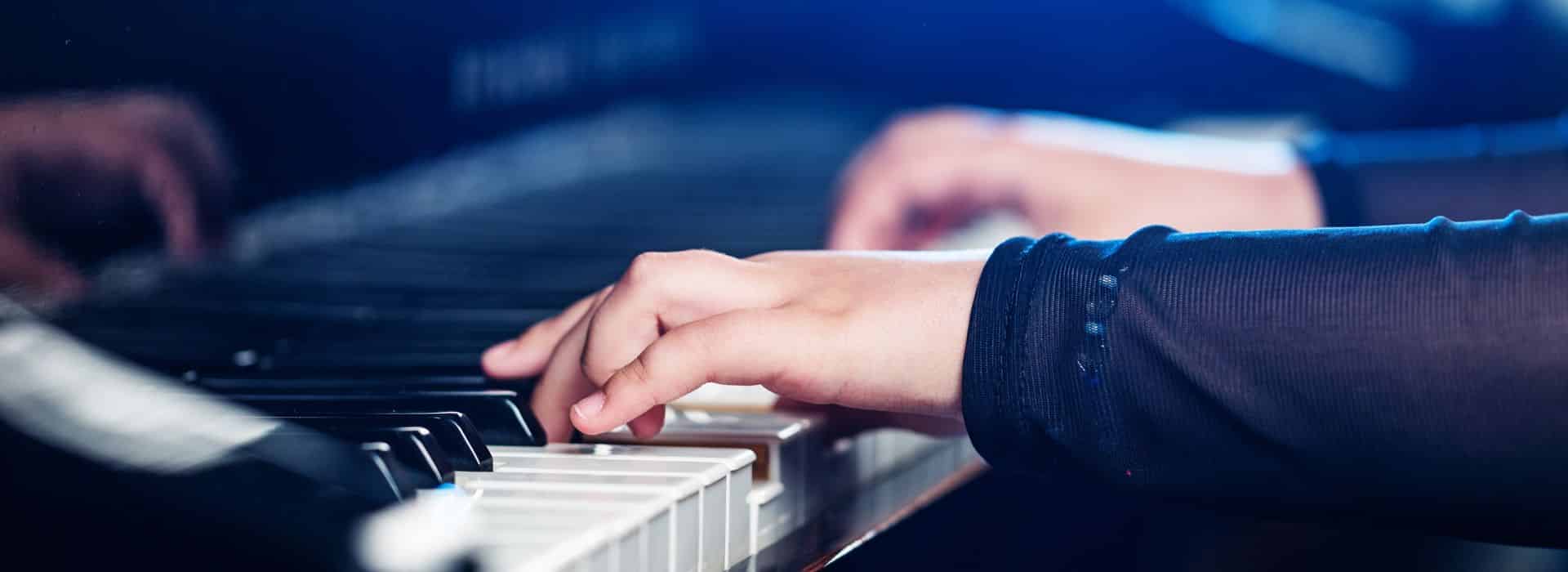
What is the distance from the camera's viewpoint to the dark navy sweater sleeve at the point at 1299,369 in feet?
1.83

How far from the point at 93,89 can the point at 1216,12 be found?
2.46 meters

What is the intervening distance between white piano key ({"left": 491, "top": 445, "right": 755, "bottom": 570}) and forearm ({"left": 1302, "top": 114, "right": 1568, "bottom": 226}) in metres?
0.91

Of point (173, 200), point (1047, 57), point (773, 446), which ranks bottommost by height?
point (773, 446)

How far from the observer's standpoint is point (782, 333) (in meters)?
0.63

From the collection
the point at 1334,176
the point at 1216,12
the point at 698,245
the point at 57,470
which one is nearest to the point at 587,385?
the point at 57,470

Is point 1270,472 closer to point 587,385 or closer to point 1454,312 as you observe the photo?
point 1454,312

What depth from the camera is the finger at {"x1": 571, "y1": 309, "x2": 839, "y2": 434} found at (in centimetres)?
62

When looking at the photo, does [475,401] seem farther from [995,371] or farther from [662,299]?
[995,371]

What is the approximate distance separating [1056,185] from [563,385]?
0.71 m

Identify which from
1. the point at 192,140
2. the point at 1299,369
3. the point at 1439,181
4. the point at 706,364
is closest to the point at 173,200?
the point at 192,140

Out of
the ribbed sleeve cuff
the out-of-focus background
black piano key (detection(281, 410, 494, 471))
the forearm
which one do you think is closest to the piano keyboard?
black piano key (detection(281, 410, 494, 471))

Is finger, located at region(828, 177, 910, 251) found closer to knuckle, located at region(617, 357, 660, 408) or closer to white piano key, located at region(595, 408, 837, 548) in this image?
white piano key, located at region(595, 408, 837, 548)

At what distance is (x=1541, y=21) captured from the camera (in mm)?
2705

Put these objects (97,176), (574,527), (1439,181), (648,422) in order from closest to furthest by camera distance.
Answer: (574,527) → (648,422) → (97,176) → (1439,181)
